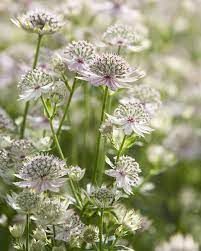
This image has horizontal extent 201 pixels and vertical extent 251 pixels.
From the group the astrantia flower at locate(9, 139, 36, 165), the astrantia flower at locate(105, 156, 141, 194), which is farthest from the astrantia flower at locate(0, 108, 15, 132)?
the astrantia flower at locate(105, 156, 141, 194)

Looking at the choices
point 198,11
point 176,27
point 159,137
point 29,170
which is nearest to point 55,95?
point 29,170

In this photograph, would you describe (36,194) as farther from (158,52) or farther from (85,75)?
(158,52)

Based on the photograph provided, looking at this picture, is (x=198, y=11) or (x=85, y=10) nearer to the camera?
(x=85, y=10)

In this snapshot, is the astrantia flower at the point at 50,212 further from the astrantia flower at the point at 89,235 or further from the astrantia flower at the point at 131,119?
the astrantia flower at the point at 131,119

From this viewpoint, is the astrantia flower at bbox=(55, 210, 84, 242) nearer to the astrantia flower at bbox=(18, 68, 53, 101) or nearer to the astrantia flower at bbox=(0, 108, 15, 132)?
the astrantia flower at bbox=(18, 68, 53, 101)

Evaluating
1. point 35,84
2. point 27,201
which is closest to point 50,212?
point 27,201
